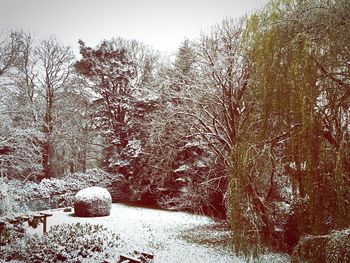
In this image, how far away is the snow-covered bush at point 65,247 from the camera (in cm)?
729

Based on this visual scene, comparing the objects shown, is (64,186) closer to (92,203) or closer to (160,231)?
(92,203)

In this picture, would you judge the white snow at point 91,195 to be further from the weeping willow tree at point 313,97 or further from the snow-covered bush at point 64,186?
the weeping willow tree at point 313,97

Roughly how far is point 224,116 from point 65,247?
20.0 ft

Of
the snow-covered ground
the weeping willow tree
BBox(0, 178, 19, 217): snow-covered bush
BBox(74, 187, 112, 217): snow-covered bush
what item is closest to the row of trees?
the weeping willow tree

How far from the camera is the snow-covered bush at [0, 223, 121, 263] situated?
7.29 m

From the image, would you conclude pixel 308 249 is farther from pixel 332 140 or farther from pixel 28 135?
pixel 28 135

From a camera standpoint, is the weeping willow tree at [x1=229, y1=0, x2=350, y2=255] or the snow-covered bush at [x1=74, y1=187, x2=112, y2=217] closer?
the weeping willow tree at [x1=229, y1=0, x2=350, y2=255]

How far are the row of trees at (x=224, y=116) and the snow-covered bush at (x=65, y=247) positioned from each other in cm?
358

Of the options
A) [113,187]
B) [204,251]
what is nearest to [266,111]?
[204,251]

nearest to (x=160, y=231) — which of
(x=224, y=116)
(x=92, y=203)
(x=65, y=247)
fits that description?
(x=65, y=247)

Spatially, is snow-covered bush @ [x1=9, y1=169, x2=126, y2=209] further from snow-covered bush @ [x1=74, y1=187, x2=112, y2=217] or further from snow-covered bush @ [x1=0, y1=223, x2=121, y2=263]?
snow-covered bush @ [x1=0, y1=223, x2=121, y2=263]

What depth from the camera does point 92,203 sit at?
12469 millimetres

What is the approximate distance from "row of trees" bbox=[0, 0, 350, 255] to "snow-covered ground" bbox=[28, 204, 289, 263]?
0.79m

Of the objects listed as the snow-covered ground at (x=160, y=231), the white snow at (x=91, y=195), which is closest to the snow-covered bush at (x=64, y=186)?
the snow-covered ground at (x=160, y=231)
